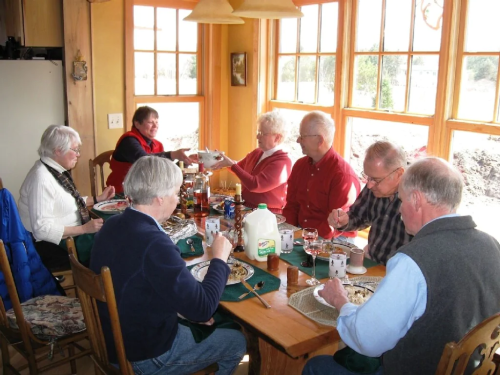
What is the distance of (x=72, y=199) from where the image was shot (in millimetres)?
2840

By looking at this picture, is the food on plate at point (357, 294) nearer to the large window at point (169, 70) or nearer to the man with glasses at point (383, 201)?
the man with glasses at point (383, 201)

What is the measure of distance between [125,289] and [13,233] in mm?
820

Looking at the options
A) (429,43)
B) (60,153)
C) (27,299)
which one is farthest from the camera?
(429,43)

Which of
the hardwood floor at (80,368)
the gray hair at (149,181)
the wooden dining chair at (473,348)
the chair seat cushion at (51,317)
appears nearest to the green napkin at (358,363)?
the wooden dining chair at (473,348)

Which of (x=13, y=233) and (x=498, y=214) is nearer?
(x=13, y=233)

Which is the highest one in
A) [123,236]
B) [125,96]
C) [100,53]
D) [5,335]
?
[100,53]

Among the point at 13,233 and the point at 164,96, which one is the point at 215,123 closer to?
the point at 164,96

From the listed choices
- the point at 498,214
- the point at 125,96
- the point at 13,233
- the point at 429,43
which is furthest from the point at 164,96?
the point at 498,214

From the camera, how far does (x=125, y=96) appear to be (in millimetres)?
4344

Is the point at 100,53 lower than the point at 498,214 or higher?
higher

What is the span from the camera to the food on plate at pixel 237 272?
2.02m

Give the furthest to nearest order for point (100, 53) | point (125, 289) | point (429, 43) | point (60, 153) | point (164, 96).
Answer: point (164, 96) < point (100, 53) < point (429, 43) < point (60, 153) < point (125, 289)

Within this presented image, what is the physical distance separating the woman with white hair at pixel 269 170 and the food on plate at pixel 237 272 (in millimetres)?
1227

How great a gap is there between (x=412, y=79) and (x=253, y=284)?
6.89ft
